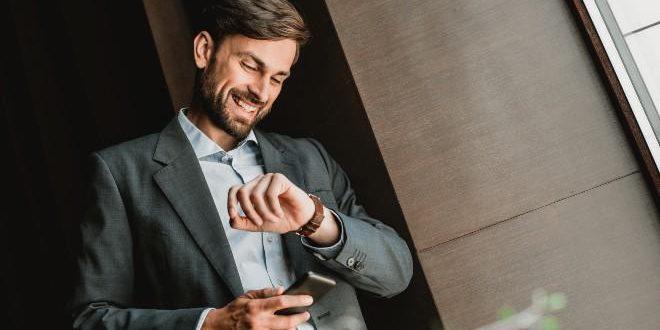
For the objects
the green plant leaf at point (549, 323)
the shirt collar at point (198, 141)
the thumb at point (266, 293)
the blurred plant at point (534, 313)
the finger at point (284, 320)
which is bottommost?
the green plant leaf at point (549, 323)

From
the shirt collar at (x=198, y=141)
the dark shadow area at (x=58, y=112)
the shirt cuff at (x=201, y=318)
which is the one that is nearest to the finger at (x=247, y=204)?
the shirt cuff at (x=201, y=318)

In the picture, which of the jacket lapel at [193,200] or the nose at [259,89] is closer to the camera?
the jacket lapel at [193,200]

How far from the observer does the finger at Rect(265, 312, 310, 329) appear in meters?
1.00

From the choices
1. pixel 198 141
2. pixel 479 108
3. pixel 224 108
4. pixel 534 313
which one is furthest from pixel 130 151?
Result: pixel 534 313

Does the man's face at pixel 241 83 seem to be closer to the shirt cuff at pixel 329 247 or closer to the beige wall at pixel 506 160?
the beige wall at pixel 506 160

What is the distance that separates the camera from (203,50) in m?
1.58

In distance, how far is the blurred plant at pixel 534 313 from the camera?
137 cm

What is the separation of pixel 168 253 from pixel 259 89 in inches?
22.4

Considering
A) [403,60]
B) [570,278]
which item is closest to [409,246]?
[570,278]

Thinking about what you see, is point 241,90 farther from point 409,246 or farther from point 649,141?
point 649,141

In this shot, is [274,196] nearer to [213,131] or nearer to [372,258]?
[372,258]

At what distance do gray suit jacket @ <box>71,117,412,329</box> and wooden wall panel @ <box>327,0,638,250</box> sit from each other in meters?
0.24

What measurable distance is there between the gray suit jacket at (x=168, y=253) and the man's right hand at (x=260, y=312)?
0.14m

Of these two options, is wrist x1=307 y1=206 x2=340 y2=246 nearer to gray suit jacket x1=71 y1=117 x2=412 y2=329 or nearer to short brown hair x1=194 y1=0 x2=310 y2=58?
gray suit jacket x1=71 y1=117 x2=412 y2=329
